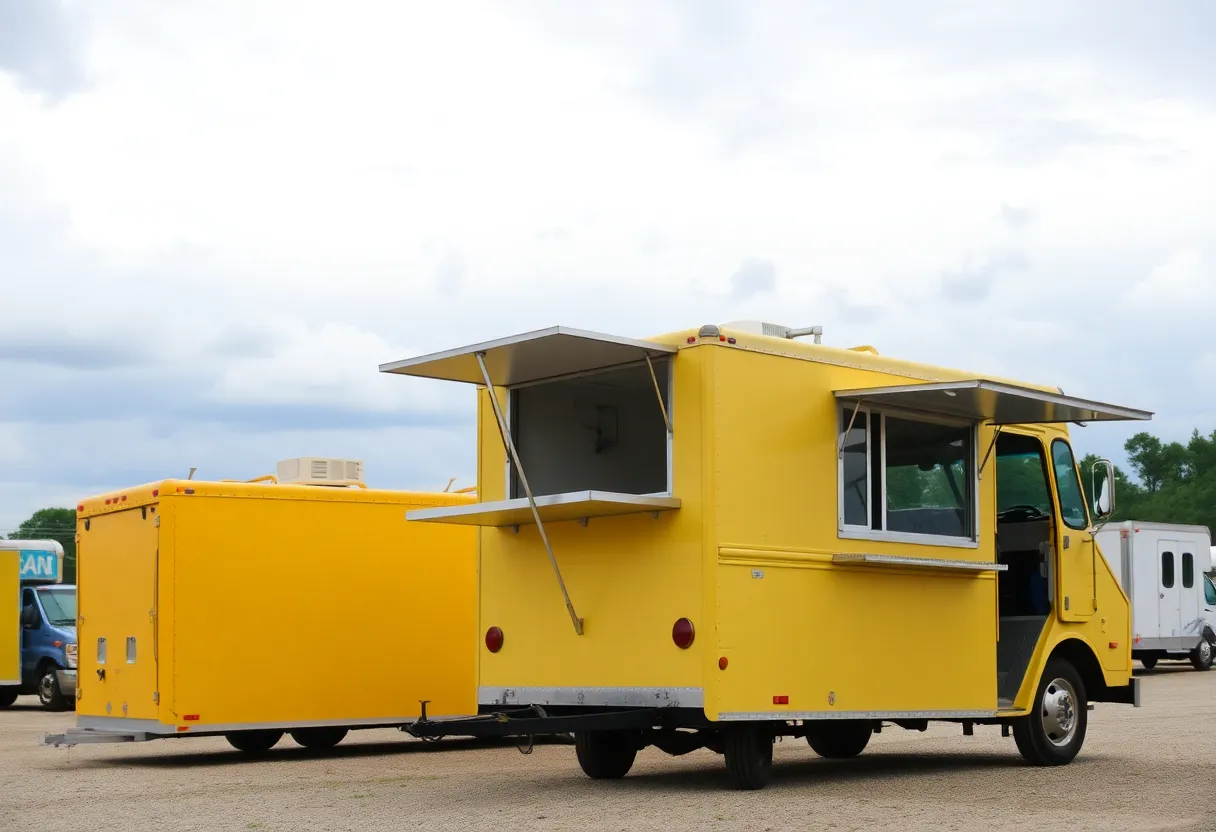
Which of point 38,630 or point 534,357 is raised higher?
point 534,357

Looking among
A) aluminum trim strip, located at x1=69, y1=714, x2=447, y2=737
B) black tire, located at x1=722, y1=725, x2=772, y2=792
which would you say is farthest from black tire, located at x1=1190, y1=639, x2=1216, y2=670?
black tire, located at x1=722, y1=725, x2=772, y2=792

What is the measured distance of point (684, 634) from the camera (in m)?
9.21

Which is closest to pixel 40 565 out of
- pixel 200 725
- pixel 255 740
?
pixel 255 740

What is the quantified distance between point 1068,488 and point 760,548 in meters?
3.73

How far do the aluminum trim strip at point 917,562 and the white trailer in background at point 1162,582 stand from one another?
15151 millimetres

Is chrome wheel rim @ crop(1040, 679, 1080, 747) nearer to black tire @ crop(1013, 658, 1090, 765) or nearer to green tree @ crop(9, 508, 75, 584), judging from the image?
black tire @ crop(1013, 658, 1090, 765)

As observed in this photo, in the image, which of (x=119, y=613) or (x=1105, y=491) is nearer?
(x=1105, y=491)

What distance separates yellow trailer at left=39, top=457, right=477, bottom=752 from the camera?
42.3 feet

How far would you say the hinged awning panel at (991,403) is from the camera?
10008 millimetres

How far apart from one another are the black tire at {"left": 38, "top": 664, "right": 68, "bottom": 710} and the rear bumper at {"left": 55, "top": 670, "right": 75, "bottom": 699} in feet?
0.17

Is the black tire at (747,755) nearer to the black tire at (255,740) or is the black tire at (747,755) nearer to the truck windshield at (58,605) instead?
the black tire at (255,740)

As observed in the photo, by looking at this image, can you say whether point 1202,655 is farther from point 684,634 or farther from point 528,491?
point 528,491

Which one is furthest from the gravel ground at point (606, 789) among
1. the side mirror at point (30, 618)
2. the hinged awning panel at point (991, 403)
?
the side mirror at point (30, 618)

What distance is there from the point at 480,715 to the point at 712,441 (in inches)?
96.5
